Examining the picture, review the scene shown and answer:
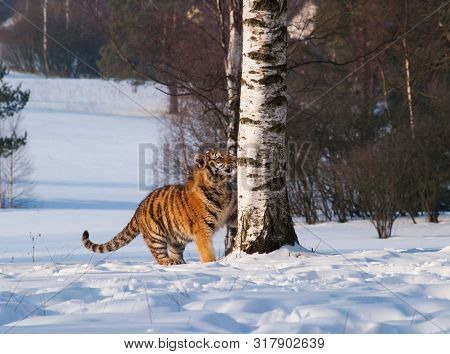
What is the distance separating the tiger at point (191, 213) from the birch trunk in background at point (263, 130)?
746mm

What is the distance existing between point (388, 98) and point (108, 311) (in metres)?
25.4

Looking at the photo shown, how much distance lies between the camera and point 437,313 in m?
4.70

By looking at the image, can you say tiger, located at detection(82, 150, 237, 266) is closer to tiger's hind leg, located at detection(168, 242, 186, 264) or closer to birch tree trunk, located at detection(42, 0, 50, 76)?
tiger's hind leg, located at detection(168, 242, 186, 264)

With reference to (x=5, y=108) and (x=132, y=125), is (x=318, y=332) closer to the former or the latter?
(x=5, y=108)

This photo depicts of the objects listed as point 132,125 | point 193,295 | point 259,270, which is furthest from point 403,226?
point 132,125

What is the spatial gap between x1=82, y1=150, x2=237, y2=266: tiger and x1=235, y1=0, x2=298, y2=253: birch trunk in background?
75cm

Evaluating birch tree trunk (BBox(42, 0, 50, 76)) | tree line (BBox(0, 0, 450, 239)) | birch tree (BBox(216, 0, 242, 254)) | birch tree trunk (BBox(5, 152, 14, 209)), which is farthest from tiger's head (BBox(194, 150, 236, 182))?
birch tree trunk (BBox(42, 0, 50, 76))

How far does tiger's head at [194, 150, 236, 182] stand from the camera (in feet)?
28.6

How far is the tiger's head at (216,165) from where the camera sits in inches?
343

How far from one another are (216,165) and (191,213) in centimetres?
60

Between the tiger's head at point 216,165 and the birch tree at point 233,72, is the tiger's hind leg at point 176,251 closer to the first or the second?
the tiger's head at point 216,165

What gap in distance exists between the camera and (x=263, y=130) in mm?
7738

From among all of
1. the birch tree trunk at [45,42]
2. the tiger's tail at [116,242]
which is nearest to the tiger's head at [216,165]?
the tiger's tail at [116,242]

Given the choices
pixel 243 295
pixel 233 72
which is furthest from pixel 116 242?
pixel 243 295
